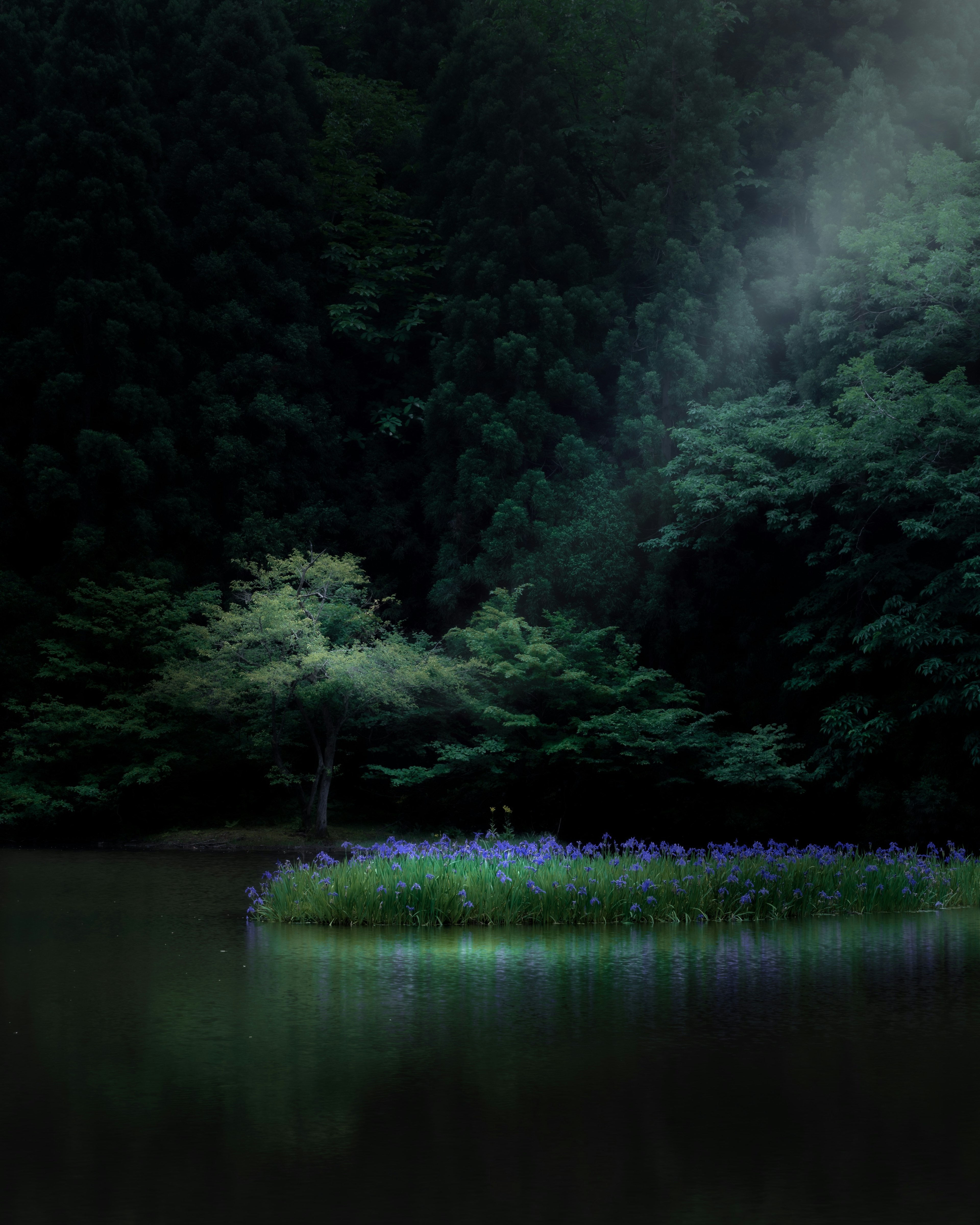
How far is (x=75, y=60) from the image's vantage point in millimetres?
31125

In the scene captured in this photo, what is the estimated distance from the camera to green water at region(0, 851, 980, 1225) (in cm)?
433

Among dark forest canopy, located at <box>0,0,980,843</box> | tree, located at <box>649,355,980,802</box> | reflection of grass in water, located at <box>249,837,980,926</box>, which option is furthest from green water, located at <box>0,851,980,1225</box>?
dark forest canopy, located at <box>0,0,980,843</box>

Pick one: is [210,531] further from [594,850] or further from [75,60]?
[594,850]

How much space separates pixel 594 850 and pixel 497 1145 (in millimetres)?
10688

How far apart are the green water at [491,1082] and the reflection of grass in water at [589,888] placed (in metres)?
1.53

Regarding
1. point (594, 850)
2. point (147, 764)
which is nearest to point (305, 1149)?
point (594, 850)

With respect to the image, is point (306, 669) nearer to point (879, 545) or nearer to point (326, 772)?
point (326, 772)

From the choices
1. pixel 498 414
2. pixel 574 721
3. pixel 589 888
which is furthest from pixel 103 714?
pixel 589 888

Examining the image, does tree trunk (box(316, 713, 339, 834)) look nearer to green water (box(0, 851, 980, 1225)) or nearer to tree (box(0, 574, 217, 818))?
A: tree (box(0, 574, 217, 818))

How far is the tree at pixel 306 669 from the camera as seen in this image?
79.7ft

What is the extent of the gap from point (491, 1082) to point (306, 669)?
18732 millimetres

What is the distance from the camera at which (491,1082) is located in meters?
5.79

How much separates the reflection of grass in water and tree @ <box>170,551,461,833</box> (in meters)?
10.4

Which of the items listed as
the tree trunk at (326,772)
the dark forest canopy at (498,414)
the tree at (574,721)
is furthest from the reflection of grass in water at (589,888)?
the tree trunk at (326,772)
